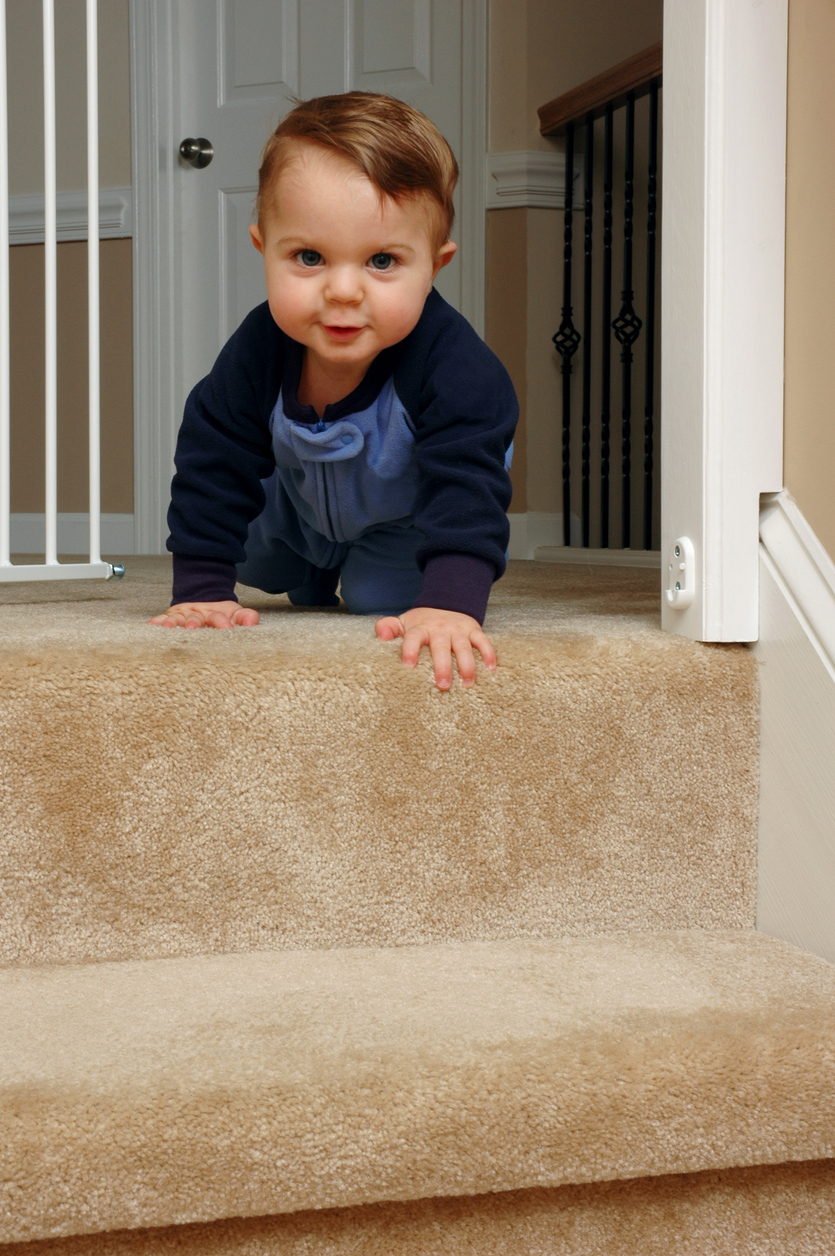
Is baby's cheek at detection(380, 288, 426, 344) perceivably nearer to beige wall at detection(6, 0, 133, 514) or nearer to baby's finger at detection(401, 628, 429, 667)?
baby's finger at detection(401, 628, 429, 667)

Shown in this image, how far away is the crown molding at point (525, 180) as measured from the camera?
2.79m

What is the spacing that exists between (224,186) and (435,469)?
2274 mm

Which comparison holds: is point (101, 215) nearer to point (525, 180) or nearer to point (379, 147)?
point (525, 180)

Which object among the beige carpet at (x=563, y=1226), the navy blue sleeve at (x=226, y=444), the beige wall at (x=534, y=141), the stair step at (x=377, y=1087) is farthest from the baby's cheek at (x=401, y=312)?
the beige wall at (x=534, y=141)

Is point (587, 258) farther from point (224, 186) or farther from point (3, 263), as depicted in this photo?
point (3, 263)

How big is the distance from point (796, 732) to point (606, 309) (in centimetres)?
218

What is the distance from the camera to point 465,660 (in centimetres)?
81

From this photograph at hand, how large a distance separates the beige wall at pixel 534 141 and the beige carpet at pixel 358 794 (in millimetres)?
2090

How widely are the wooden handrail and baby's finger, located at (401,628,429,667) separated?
1961 mm

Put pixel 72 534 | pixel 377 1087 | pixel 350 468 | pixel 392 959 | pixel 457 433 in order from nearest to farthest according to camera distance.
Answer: pixel 377 1087 → pixel 392 959 → pixel 457 433 → pixel 350 468 → pixel 72 534

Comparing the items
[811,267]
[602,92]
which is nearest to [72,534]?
[602,92]

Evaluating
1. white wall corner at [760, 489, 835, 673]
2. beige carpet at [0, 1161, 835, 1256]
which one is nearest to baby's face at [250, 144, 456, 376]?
white wall corner at [760, 489, 835, 673]

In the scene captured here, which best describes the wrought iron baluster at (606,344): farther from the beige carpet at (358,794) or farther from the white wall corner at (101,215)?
the beige carpet at (358,794)

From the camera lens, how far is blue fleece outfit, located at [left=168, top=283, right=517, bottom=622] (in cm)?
98
